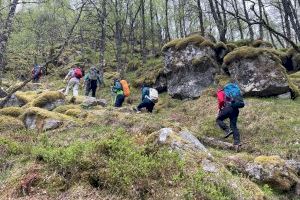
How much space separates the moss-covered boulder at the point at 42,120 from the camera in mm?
16031

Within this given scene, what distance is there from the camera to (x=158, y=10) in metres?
51.1

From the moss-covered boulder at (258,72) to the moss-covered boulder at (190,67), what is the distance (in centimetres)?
231

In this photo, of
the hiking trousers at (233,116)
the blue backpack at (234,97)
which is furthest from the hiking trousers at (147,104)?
the blue backpack at (234,97)

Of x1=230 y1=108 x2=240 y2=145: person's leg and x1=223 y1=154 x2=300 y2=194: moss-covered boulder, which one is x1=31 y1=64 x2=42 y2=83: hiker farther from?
x1=230 y1=108 x2=240 y2=145: person's leg

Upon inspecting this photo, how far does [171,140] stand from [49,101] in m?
12.3

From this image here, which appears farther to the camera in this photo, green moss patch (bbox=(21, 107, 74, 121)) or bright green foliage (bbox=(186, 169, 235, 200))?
green moss patch (bbox=(21, 107, 74, 121))

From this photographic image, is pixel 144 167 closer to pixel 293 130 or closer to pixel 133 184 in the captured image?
pixel 133 184

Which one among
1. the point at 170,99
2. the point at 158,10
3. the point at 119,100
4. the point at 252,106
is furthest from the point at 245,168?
the point at 158,10

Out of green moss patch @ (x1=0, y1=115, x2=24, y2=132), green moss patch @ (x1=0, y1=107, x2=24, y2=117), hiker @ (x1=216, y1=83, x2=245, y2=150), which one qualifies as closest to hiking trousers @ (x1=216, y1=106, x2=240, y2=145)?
hiker @ (x1=216, y1=83, x2=245, y2=150)

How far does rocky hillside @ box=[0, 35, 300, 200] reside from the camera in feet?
25.7

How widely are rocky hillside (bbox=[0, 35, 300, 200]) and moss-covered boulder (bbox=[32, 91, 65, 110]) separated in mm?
53

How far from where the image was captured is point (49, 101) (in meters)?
20.9

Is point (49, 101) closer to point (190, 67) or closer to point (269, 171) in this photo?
point (190, 67)

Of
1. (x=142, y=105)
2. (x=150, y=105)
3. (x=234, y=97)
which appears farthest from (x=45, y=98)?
(x=234, y=97)
